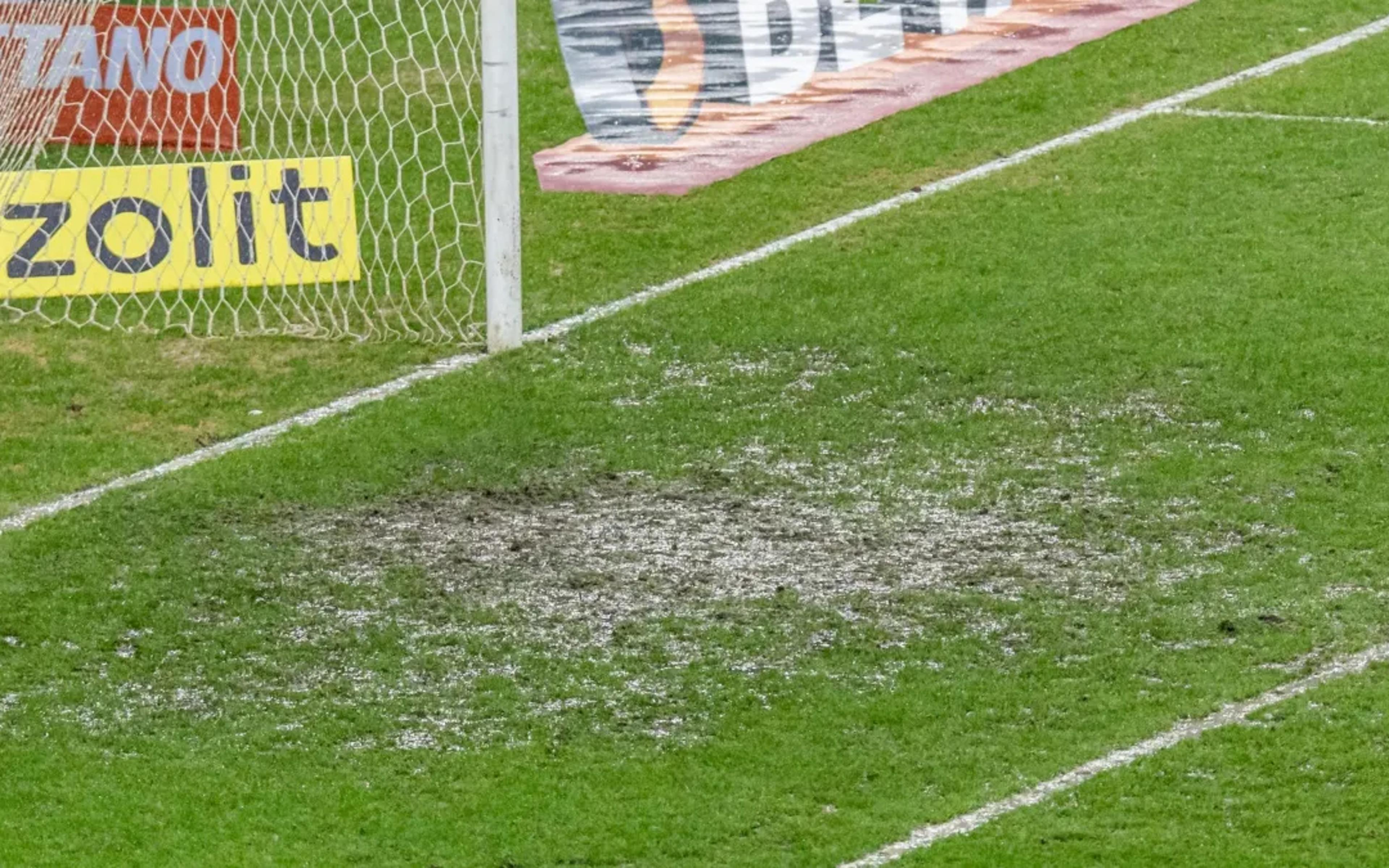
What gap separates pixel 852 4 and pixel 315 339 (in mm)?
4450

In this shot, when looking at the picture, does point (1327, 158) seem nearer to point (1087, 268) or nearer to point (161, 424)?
point (1087, 268)

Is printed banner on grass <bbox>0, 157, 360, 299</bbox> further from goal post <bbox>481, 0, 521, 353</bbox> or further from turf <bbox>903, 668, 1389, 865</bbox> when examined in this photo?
turf <bbox>903, 668, 1389, 865</bbox>

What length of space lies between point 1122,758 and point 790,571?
1409mm

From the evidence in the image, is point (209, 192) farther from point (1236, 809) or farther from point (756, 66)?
point (1236, 809)

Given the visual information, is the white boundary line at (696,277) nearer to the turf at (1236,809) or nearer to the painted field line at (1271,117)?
the painted field line at (1271,117)

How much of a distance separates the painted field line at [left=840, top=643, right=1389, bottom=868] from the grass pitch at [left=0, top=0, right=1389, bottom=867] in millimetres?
51

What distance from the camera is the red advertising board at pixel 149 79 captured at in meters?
9.59

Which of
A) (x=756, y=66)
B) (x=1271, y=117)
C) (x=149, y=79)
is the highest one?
(x=149, y=79)

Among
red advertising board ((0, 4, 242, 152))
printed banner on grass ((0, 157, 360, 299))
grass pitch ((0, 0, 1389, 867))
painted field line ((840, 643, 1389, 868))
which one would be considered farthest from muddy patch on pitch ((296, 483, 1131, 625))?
red advertising board ((0, 4, 242, 152))

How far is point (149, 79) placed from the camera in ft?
32.1

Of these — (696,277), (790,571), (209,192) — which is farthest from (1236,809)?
(209,192)

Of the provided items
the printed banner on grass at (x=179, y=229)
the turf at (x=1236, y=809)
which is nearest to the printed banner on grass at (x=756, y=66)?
the printed banner on grass at (x=179, y=229)

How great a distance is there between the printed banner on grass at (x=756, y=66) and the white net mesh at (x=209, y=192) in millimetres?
797

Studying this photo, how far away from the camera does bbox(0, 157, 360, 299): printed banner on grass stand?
871cm
